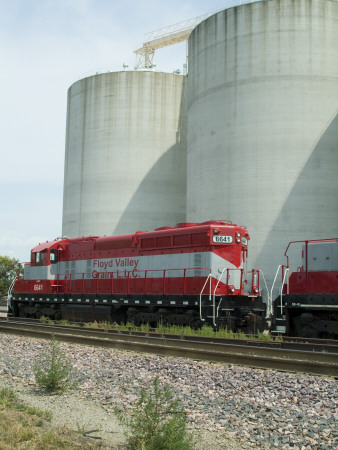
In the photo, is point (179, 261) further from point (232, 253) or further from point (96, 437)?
point (96, 437)

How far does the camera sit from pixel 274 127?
90.0 ft

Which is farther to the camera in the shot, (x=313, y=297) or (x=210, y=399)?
(x=313, y=297)

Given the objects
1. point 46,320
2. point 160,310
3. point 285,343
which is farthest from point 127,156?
point 285,343

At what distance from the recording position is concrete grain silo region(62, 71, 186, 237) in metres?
38.9

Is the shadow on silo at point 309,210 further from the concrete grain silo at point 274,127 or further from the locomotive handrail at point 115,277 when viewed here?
the locomotive handrail at point 115,277

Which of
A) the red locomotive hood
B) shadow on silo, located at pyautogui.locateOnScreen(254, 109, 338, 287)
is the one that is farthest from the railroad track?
shadow on silo, located at pyautogui.locateOnScreen(254, 109, 338, 287)

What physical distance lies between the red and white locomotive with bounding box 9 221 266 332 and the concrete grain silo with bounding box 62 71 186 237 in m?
16.7

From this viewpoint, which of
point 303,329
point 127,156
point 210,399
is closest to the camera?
point 210,399

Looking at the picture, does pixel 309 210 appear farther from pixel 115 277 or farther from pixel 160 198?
pixel 160 198

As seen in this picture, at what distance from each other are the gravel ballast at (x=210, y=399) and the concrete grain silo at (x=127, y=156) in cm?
2871

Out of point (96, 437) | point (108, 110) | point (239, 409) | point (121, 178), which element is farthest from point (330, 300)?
point (108, 110)

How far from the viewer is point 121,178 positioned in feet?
129

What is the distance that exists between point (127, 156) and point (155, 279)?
23.0 meters

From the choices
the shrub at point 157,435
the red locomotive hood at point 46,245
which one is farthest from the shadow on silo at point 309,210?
the shrub at point 157,435
